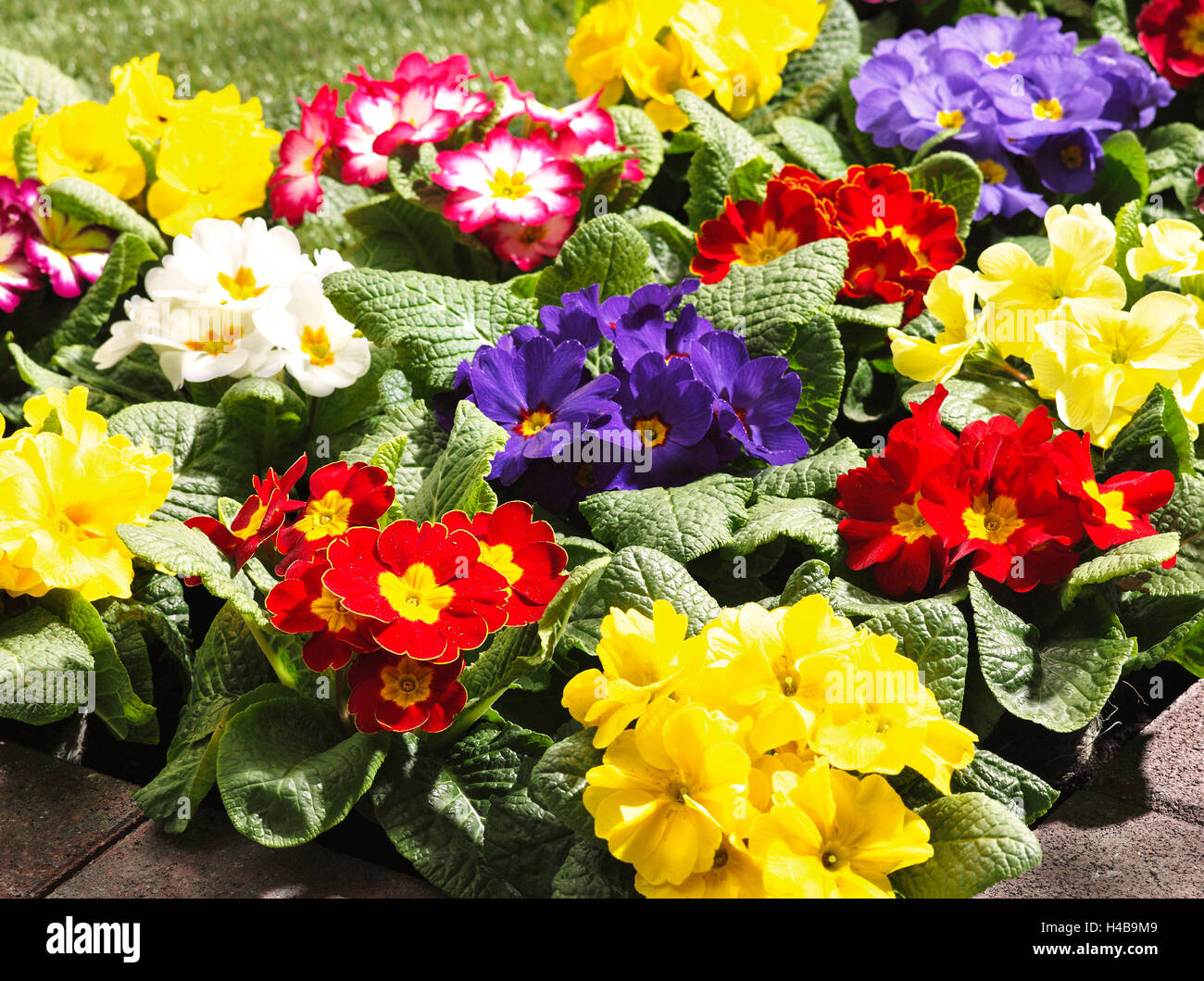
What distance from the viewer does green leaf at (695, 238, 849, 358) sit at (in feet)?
5.87

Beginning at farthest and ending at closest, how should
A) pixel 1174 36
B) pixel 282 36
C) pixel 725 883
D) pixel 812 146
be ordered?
pixel 282 36, pixel 1174 36, pixel 812 146, pixel 725 883

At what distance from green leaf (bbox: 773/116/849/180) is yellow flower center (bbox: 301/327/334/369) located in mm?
1041

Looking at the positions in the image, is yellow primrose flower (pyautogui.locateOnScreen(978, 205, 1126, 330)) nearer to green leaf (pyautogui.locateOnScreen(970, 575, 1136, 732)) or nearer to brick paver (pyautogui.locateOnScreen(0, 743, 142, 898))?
green leaf (pyautogui.locateOnScreen(970, 575, 1136, 732))

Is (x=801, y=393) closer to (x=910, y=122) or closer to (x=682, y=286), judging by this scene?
(x=682, y=286)

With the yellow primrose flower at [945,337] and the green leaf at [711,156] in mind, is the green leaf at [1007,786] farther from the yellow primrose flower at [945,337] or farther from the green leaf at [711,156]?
the green leaf at [711,156]

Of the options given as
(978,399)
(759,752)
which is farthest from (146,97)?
(759,752)

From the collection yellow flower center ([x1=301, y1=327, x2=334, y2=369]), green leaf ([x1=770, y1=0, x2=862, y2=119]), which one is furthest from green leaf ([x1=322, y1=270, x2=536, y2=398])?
green leaf ([x1=770, y1=0, x2=862, y2=119])

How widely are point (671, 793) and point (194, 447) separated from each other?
0.95 metres

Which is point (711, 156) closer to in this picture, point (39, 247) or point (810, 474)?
point (810, 474)

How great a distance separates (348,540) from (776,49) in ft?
5.37

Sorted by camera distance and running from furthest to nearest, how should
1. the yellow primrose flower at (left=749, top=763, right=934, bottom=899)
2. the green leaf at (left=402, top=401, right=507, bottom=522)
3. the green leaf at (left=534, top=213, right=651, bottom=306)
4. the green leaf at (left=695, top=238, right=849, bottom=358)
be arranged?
the green leaf at (left=534, top=213, right=651, bottom=306), the green leaf at (left=695, top=238, right=849, bottom=358), the green leaf at (left=402, top=401, right=507, bottom=522), the yellow primrose flower at (left=749, top=763, right=934, bottom=899)

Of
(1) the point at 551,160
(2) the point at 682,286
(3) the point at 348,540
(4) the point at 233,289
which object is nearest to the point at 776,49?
(1) the point at 551,160

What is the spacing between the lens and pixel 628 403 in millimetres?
1684

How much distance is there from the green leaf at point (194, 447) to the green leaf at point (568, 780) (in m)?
0.73
